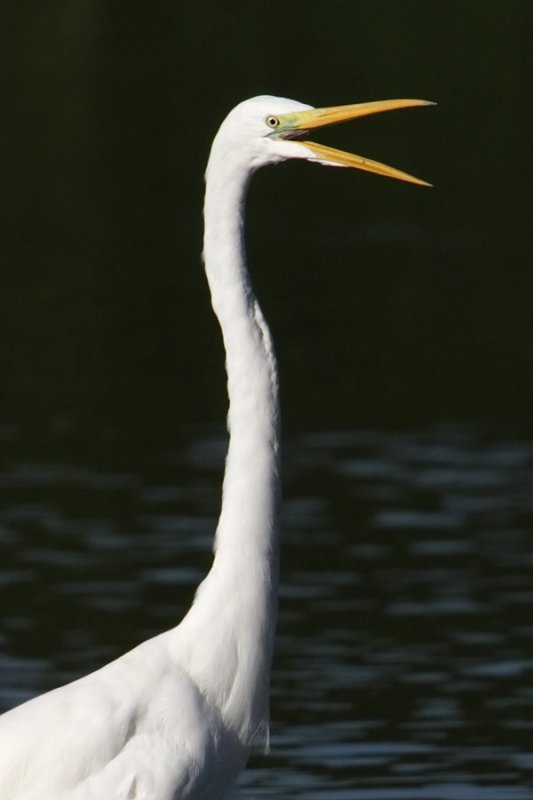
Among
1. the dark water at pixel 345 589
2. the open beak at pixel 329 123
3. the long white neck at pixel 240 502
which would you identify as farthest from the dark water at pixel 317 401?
the open beak at pixel 329 123

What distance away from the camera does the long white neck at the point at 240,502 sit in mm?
5996

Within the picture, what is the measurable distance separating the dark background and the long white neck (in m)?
7.55

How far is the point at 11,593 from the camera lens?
10.8 metres

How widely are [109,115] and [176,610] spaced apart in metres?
16.8

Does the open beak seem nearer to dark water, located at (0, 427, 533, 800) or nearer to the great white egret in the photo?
the great white egret

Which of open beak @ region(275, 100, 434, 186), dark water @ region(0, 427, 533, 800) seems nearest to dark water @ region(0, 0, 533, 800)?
dark water @ region(0, 427, 533, 800)

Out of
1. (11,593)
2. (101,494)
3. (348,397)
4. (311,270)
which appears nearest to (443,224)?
(311,270)

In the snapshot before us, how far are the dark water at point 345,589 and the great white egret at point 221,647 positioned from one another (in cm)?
240

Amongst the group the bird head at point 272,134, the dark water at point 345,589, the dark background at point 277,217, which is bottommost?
the dark water at point 345,589

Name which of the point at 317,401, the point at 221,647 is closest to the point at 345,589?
the point at 317,401

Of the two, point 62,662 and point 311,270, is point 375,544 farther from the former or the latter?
point 311,270

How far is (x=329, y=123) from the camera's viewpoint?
6.07 meters

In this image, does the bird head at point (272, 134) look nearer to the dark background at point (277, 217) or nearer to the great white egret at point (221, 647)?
the great white egret at point (221, 647)

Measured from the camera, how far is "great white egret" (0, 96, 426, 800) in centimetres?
593
